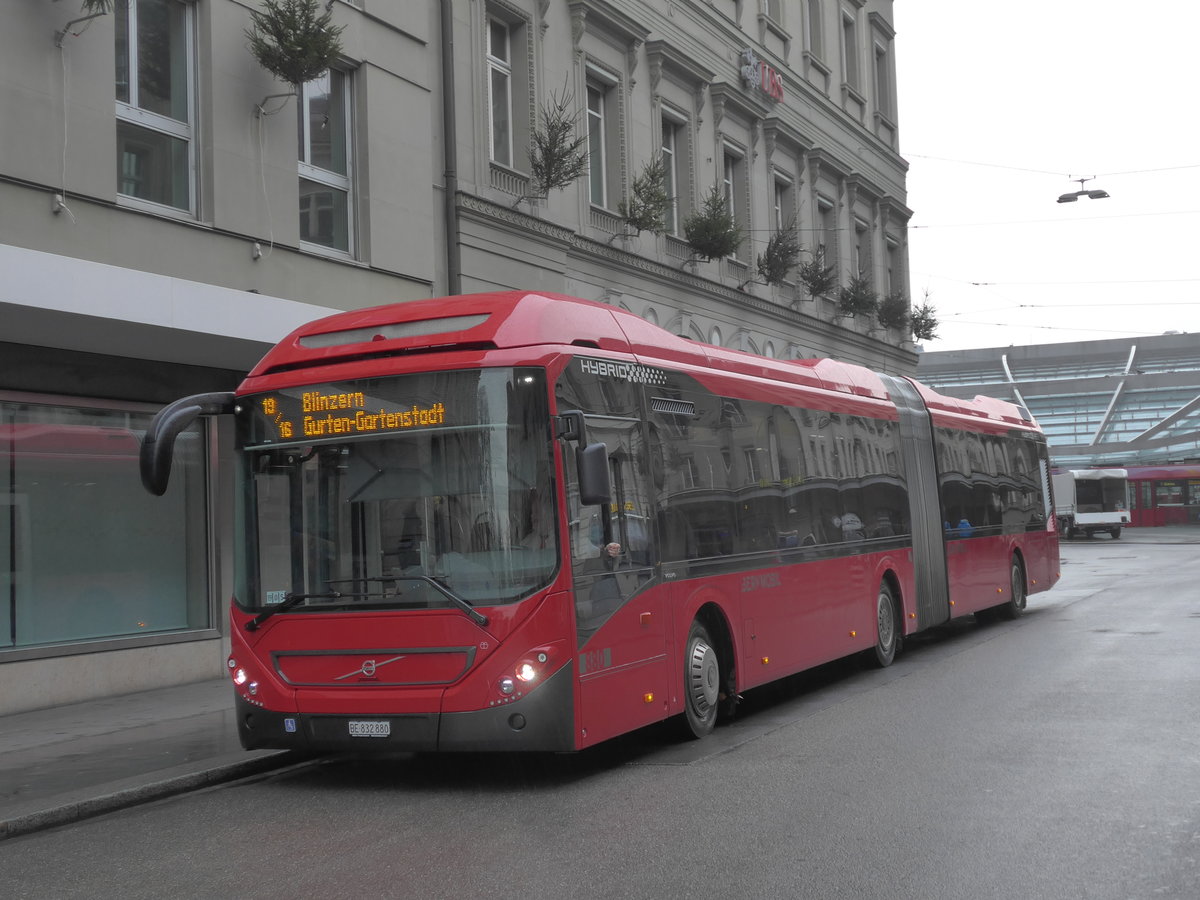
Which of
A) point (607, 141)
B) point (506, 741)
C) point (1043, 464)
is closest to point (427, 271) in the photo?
point (607, 141)

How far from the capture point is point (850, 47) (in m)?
33.9

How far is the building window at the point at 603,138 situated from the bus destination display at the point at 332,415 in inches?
527

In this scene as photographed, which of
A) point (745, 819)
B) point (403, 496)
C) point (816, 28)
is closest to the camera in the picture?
point (745, 819)

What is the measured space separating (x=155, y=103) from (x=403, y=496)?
6985 millimetres

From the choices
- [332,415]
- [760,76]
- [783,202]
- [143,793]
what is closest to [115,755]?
[143,793]

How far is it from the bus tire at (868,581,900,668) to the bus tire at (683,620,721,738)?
4.48 metres

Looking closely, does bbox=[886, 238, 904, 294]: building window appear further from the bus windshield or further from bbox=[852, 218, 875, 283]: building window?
the bus windshield

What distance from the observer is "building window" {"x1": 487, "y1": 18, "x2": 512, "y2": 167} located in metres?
19.1

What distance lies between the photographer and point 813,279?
27625mm

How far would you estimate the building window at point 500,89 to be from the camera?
62.5 ft

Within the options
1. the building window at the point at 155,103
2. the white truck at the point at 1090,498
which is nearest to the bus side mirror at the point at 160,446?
the building window at the point at 155,103

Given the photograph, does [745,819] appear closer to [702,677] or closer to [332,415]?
[702,677]

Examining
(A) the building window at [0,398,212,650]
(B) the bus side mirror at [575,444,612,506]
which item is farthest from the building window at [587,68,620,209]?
(B) the bus side mirror at [575,444,612,506]

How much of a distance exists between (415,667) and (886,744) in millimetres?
3329
